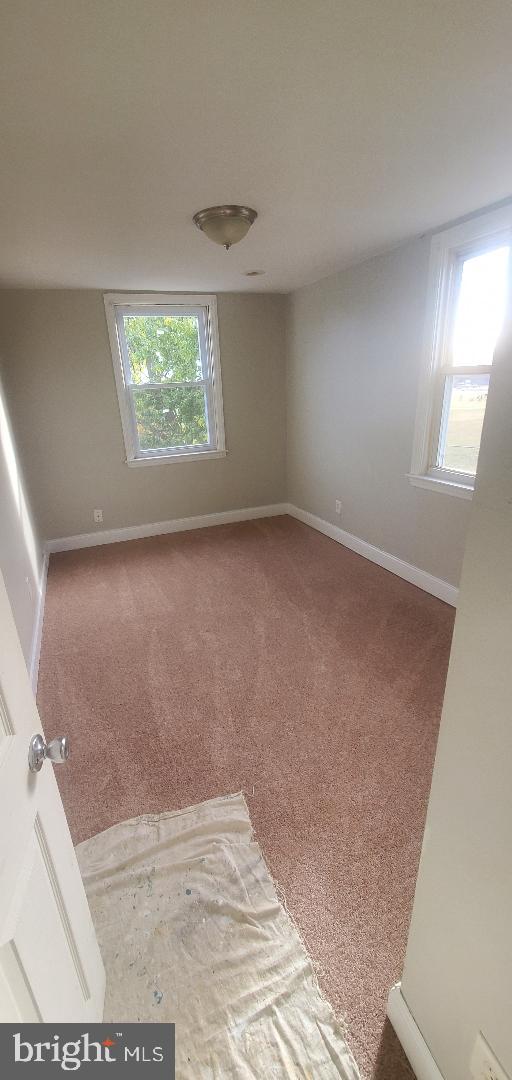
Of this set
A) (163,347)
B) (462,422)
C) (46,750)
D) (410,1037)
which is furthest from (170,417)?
(410,1037)

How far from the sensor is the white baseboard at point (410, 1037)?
37.8 inches

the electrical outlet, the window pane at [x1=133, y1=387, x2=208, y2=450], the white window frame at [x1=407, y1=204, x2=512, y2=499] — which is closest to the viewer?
the electrical outlet

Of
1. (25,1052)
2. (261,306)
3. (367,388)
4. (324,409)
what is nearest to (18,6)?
(25,1052)

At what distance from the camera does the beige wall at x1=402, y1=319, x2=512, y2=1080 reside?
61 cm

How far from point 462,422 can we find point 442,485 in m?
0.38

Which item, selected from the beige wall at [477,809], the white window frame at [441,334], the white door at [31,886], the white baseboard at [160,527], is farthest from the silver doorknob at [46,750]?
the white baseboard at [160,527]

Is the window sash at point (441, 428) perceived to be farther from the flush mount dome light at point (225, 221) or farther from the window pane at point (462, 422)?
the flush mount dome light at point (225, 221)

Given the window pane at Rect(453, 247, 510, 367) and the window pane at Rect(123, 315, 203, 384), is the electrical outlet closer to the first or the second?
the window pane at Rect(453, 247, 510, 367)

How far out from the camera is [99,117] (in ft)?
4.17

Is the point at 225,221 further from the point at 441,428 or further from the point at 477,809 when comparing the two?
the point at 477,809

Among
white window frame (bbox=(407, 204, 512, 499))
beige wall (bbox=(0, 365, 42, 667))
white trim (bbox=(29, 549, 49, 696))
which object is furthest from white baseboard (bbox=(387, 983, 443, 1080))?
white window frame (bbox=(407, 204, 512, 499))

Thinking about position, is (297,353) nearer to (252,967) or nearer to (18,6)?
(18,6)

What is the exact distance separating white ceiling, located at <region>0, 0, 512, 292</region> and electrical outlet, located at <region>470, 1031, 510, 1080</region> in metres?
1.95

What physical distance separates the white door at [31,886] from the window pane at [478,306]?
252 centimetres
